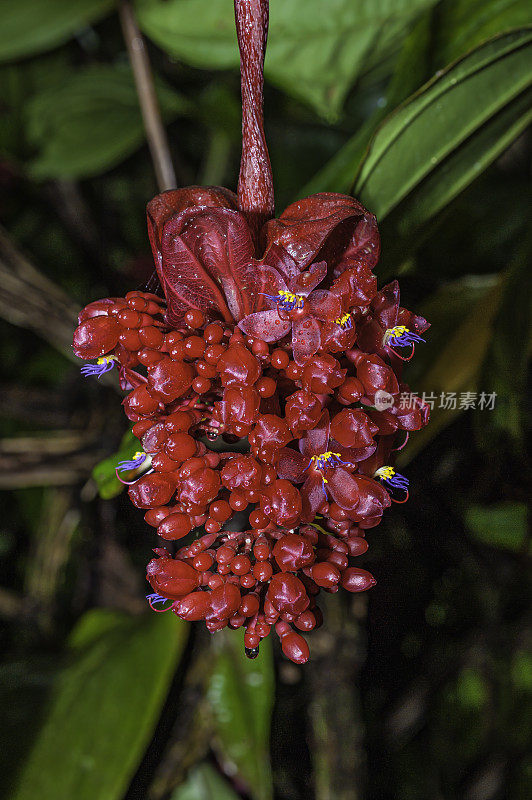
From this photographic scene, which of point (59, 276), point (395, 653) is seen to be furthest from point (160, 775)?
point (59, 276)

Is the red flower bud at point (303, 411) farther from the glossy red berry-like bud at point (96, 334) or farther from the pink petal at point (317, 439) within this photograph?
the glossy red berry-like bud at point (96, 334)

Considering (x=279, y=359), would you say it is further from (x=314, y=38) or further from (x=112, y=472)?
(x=314, y=38)

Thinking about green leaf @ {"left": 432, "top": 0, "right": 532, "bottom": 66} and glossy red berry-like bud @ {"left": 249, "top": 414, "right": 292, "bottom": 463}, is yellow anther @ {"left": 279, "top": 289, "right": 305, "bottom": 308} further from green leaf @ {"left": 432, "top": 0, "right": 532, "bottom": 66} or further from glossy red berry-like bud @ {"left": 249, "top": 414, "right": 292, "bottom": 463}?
green leaf @ {"left": 432, "top": 0, "right": 532, "bottom": 66}

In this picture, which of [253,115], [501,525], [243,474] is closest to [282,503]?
[243,474]

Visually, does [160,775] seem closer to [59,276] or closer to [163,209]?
[163,209]

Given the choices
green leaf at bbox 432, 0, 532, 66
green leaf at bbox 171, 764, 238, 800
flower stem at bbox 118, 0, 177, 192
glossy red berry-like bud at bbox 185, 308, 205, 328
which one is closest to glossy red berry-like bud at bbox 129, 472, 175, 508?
glossy red berry-like bud at bbox 185, 308, 205, 328

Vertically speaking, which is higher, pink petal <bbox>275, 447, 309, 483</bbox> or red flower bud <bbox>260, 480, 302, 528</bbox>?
pink petal <bbox>275, 447, 309, 483</bbox>
